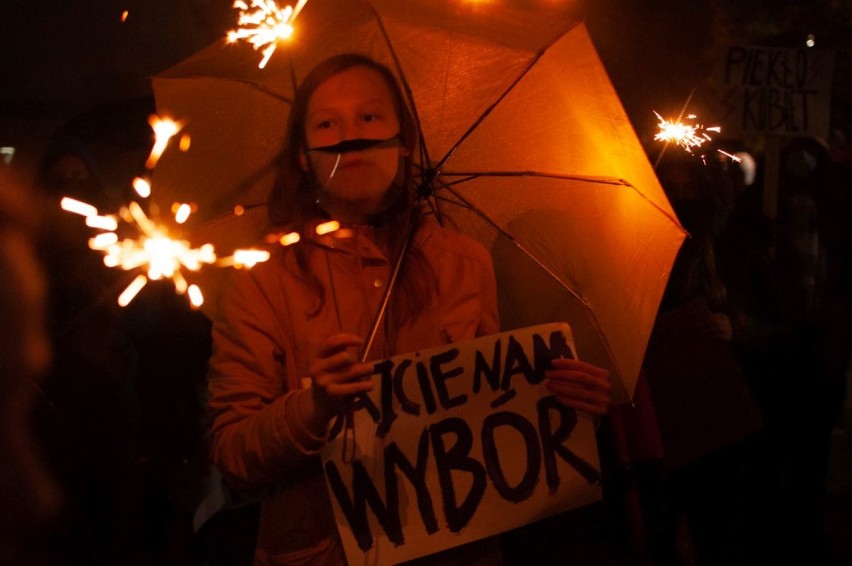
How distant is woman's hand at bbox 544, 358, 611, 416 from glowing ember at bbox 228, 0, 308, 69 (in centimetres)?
124

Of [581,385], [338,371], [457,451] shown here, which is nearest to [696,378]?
[581,385]

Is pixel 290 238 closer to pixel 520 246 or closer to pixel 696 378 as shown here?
pixel 520 246

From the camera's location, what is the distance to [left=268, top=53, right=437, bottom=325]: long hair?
263 centimetres

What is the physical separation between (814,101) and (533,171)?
5005 millimetres

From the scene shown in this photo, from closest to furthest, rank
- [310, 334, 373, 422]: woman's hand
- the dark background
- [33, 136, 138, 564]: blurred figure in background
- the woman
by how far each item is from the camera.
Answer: [310, 334, 373, 422]: woman's hand → the woman → [33, 136, 138, 564]: blurred figure in background → the dark background

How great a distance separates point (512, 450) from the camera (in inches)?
104

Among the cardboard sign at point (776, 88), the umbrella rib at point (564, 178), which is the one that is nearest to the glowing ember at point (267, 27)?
the umbrella rib at point (564, 178)

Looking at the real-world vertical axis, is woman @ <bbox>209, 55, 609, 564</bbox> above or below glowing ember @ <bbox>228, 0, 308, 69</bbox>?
below

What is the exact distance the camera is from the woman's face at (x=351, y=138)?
2.61m

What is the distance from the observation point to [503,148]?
3.06 meters

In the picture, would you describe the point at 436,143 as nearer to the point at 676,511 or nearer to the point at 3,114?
the point at 676,511

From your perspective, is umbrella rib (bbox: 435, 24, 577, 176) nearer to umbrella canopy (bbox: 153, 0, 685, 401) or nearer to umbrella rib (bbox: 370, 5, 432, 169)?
umbrella canopy (bbox: 153, 0, 685, 401)

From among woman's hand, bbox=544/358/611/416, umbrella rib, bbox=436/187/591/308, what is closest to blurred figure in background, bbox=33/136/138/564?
umbrella rib, bbox=436/187/591/308

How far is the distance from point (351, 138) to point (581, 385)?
3.01ft
